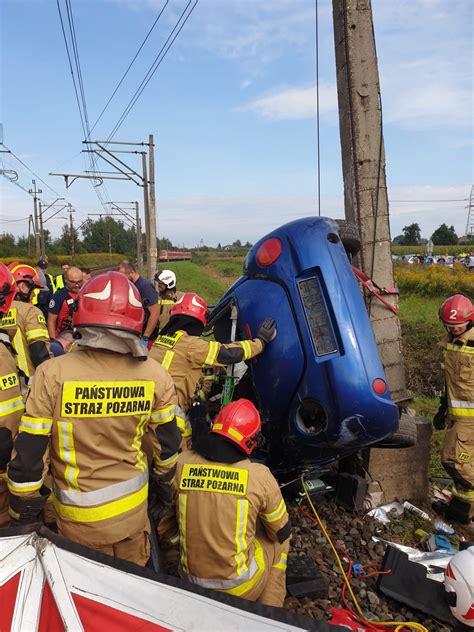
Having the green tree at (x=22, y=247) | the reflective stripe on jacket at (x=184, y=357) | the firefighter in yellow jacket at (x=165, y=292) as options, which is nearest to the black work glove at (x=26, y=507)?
the reflective stripe on jacket at (x=184, y=357)

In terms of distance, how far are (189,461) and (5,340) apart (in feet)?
4.24

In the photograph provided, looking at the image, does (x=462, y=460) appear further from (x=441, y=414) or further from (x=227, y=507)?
(x=227, y=507)

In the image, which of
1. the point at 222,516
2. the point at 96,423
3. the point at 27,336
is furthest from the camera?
the point at 27,336

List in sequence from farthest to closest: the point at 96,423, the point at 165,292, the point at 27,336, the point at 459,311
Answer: the point at 165,292, the point at 459,311, the point at 27,336, the point at 96,423

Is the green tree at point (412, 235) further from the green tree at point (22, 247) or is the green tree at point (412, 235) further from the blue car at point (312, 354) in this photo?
the blue car at point (312, 354)

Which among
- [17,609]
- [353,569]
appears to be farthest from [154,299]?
[17,609]

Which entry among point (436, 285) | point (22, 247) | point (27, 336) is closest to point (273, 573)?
point (27, 336)

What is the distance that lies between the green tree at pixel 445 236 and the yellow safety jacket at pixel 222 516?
242 feet

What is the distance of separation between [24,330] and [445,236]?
7462 cm

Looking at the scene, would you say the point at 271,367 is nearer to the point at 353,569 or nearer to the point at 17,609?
the point at 353,569

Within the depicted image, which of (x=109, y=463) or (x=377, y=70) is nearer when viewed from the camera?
(x=109, y=463)

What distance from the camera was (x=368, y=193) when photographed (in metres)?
3.91

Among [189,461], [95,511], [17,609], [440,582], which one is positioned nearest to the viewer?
[17,609]

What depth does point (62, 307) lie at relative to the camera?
5664 millimetres
